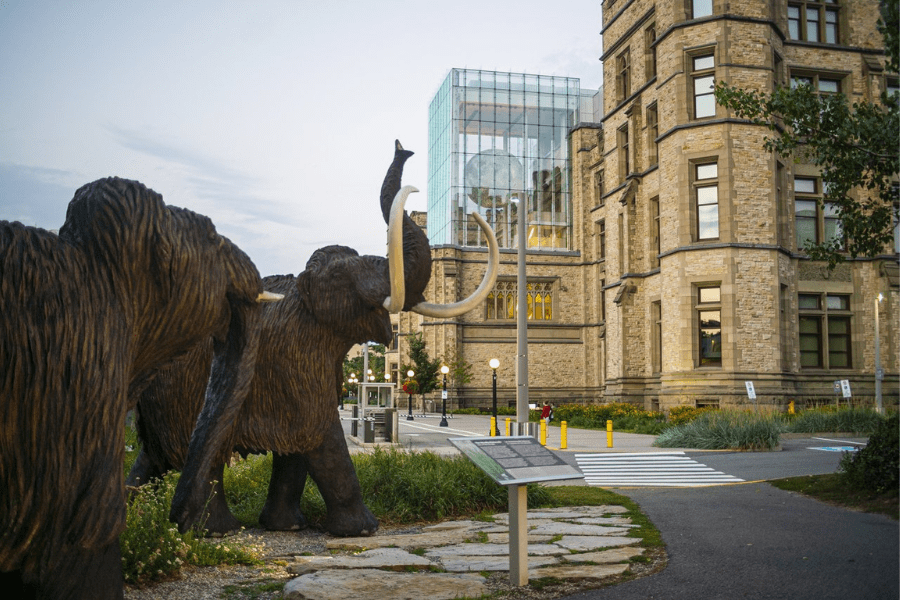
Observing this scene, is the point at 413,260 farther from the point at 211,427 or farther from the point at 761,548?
the point at 761,548

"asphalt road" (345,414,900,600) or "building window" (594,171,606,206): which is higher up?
"building window" (594,171,606,206)

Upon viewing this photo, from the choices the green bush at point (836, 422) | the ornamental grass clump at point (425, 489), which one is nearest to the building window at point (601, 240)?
the green bush at point (836, 422)

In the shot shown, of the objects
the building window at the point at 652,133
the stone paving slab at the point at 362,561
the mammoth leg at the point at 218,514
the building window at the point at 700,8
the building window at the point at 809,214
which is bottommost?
the stone paving slab at the point at 362,561

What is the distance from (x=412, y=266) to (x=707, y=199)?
20911 millimetres

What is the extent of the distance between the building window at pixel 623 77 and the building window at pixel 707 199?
7.84 m

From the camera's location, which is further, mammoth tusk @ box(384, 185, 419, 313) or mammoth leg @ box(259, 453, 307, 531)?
mammoth leg @ box(259, 453, 307, 531)

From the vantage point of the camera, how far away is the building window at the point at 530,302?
45.3m

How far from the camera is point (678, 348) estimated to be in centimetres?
2459

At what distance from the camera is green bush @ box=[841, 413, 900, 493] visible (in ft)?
26.2

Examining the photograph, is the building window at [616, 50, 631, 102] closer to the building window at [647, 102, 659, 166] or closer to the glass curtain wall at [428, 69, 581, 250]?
the building window at [647, 102, 659, 166]

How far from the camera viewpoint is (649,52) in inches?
1157

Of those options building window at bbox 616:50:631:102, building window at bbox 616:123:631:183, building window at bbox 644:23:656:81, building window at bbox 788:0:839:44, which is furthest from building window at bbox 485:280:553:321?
building window at bbox 788:0:839:44

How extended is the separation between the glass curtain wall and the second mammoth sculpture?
39.6 m

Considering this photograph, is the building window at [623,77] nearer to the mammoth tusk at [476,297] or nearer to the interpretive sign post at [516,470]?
the mammoth tusk at [476,297]
